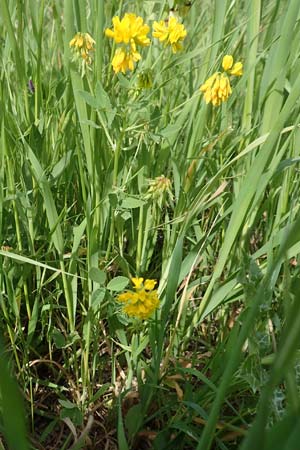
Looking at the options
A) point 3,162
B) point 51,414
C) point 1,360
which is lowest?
point 51,414

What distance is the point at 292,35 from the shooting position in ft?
3.17

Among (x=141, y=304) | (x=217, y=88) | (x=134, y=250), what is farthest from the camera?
(x=134, y=250)

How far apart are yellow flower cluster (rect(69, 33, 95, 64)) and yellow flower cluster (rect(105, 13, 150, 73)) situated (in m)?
0.05

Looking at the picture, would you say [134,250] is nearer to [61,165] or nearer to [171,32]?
[61,165]

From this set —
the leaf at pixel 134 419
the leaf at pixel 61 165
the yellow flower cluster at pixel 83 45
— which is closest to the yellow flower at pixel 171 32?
the yellow flower cluster at pixel 83 45

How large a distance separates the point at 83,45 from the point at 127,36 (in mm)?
87

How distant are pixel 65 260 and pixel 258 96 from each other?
53 centimetres

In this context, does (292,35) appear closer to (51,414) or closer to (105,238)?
(105,238)

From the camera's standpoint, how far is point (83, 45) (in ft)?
3.06

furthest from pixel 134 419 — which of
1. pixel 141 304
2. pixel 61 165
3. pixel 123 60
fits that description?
pixel 123 60

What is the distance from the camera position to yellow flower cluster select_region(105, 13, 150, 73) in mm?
881

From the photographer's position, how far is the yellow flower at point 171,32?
3.14 feet

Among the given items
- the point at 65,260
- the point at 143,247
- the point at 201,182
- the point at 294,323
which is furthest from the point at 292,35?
the point at 294,323

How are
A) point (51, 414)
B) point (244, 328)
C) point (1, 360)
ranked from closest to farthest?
point (1, 360), point (244, 328), point (51, 414)
